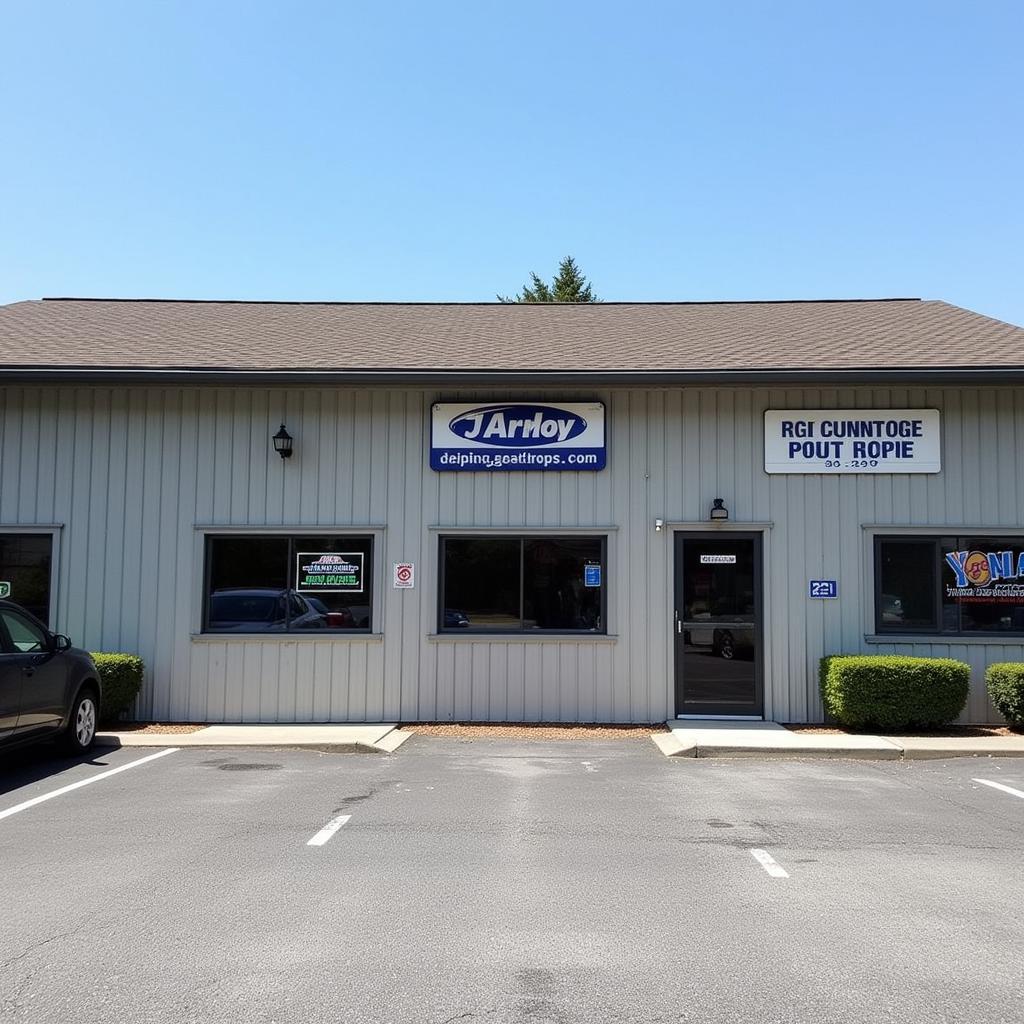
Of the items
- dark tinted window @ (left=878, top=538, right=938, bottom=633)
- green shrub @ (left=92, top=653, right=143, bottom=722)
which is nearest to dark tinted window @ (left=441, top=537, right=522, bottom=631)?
green shrub @ (left=92, top=653, right=143, bottom=722)

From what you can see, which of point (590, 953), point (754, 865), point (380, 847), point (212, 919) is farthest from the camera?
point (380, 847)

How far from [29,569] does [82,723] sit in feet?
11.0

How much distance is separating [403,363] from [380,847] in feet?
22.6

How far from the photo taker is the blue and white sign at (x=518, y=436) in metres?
11.8

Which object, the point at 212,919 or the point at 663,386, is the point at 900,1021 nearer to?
the point at 212,919

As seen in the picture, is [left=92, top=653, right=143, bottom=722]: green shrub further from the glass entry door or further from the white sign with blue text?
the white sign with blue text

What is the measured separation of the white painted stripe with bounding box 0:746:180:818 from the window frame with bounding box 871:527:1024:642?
8457mm

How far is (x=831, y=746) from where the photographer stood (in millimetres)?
9969

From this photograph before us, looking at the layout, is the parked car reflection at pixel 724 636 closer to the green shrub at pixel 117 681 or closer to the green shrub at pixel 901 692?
the green shrub at pixel 901 692

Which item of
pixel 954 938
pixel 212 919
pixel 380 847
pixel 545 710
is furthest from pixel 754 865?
pixel 545 710

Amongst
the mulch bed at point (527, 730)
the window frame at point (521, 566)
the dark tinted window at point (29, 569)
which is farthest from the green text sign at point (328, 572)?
the dark tinted window at point (29, 569)

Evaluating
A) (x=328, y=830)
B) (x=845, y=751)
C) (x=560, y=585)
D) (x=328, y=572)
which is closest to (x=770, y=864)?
(x=328, y=830)

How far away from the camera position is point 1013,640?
1152 cm

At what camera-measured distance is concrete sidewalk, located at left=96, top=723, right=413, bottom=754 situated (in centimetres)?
1012
